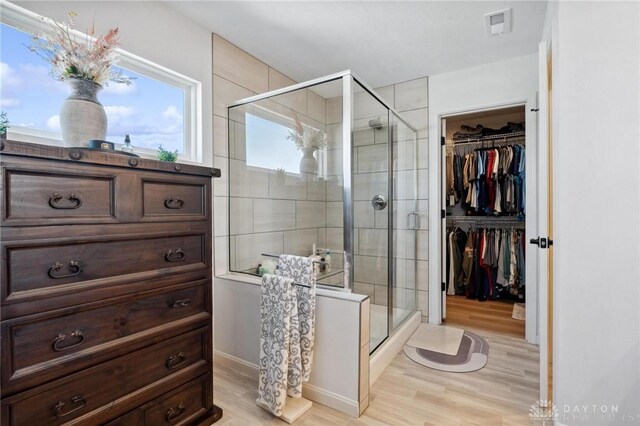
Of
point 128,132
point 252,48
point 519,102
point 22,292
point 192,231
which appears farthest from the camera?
point 519,102

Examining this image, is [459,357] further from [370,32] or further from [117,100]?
[117,100]

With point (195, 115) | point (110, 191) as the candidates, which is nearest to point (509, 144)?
point (195, 115)

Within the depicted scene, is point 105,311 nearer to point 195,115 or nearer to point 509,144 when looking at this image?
point 195,115

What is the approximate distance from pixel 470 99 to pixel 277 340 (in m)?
2.81

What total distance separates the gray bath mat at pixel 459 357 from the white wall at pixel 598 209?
0.81 metres

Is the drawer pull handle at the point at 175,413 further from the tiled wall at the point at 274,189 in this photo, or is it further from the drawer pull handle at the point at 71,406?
the tiled wall at the point at 274,189

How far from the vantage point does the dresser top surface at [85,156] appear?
0.96m

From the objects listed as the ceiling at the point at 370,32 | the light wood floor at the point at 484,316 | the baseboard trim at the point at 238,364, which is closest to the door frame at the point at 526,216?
the light wood floor at the point at 484,316

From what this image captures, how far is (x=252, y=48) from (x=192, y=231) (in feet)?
6.08

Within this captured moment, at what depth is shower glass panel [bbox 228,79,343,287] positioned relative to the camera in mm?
2405

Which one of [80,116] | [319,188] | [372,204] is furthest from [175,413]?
[372,204]

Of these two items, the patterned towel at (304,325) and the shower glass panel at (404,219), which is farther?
the shower glass panel at (404,219)

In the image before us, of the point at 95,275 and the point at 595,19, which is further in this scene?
the point at 595,19

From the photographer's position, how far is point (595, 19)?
4.67 feet
